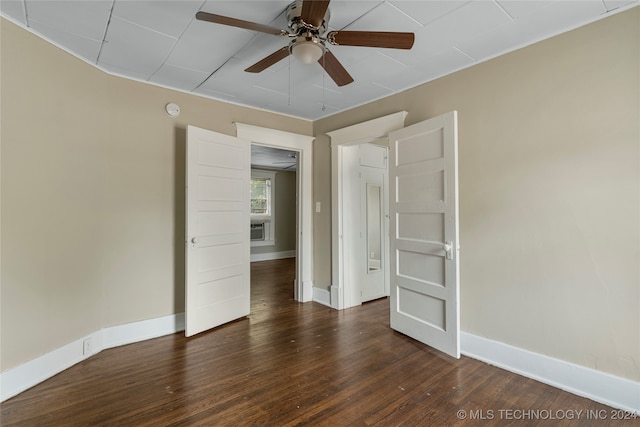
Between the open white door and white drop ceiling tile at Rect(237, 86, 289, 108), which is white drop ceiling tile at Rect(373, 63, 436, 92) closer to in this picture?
the open white door

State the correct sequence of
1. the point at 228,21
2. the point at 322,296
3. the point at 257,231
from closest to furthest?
1. the point at 228,21
2. the point at 322,296
3. the point at 257,231

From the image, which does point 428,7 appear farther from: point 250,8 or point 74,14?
point 74,14

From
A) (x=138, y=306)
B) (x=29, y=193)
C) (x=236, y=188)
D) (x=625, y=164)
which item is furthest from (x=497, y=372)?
(x=29, y=193)

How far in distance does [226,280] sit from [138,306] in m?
0.86

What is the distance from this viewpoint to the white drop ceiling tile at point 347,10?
72.0 inches

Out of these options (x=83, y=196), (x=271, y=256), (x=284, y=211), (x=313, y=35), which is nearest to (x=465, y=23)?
(x=313, y=35)

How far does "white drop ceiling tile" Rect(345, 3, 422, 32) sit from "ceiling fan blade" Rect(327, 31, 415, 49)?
293 millimetres

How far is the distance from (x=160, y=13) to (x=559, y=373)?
3.71 metres

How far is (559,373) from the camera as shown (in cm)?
214

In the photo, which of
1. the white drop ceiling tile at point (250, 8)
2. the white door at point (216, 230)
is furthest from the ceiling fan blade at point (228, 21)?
the white door at point (216, 230)

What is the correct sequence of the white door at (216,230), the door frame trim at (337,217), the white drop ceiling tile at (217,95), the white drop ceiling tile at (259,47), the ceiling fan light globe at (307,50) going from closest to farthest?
the ceiling fan light globe at (307,50) → the white drop ceiling tile at (259,47) → the white door at (216,230) → the white drop ceiling tile at (217,95) → the door frame trim at (337,217)

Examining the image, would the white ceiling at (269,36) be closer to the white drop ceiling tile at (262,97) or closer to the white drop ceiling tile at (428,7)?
the white drop ceiling tile at (428,7)

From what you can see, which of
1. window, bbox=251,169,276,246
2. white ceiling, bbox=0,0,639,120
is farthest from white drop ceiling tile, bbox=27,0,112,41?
window, bbox=251,169,276,246

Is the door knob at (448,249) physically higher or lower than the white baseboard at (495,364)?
higher
